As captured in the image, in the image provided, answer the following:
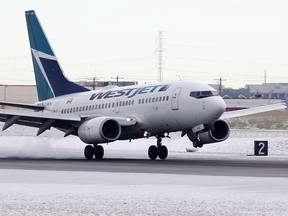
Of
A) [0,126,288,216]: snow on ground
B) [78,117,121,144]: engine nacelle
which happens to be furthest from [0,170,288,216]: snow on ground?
[78,117,121,144]: engine nacelle

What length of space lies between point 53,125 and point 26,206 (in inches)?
1099

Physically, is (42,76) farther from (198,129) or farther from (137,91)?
(198,129)

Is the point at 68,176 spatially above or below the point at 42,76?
below

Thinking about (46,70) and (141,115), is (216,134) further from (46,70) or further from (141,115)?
(46,70)

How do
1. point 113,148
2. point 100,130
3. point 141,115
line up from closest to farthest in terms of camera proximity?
point 100,130, point 141,115, point 113,148

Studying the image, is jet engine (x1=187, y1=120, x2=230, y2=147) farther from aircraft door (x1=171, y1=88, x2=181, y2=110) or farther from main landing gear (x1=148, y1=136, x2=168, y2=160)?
aircraft door (x1=171, y1=88, x2=181, y2=110)

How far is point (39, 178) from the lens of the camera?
104ft

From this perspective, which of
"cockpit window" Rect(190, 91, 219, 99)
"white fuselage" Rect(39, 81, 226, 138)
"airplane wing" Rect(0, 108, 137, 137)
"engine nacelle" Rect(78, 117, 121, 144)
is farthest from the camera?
"airplane wing" Rect(0, 108, 137, 137)

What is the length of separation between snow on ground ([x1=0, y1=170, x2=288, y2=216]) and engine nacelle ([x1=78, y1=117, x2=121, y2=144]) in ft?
45.5

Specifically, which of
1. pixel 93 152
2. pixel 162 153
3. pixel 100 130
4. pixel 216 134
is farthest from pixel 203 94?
pixel 93 152

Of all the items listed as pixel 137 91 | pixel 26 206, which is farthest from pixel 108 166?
pixel 26 206

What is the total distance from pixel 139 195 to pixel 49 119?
24831 millimetres

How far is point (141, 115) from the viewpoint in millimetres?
48938

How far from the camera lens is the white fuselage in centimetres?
4603
